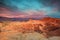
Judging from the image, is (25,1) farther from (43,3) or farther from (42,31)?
(42,31)

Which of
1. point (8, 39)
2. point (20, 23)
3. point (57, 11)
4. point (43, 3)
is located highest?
point (43, 3)

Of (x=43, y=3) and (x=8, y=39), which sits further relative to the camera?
(x=43, y=3)

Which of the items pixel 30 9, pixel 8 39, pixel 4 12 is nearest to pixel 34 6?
pixel 30 9

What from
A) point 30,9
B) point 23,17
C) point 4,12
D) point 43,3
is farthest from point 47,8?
point 4,12

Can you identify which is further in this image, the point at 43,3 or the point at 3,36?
the point at 43,3

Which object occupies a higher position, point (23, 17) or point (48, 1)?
point (48, 1)

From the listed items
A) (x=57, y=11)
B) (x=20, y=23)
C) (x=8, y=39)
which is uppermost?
(x=57, y=11)

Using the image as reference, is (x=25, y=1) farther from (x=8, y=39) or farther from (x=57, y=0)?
(x=8, y=39)

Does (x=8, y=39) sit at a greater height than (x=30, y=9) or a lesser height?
lesser
